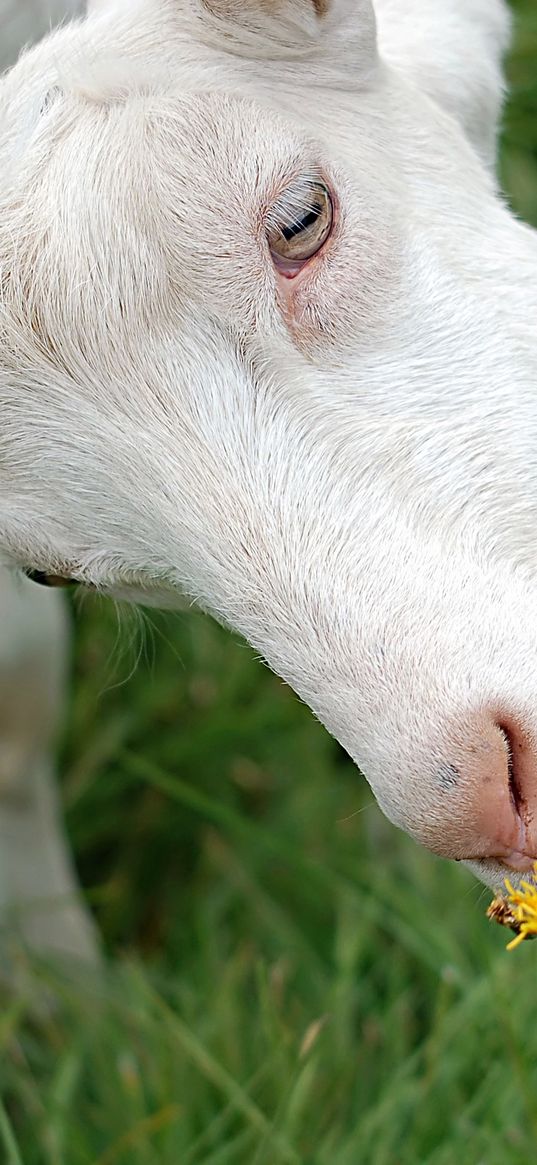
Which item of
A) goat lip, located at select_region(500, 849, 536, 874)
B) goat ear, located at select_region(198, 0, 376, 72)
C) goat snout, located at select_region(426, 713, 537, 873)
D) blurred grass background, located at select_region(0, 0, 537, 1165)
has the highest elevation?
goat ear, located at select_region(198, 0, 376, 72)

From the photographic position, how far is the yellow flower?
1227mm

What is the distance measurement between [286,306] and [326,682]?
37cm

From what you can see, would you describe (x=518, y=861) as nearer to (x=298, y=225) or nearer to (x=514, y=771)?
(x=514, y=771)

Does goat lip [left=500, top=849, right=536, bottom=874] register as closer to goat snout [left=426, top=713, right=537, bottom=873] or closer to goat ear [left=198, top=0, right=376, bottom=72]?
goat snout [left=426, top=713, right=537, bottom=873]

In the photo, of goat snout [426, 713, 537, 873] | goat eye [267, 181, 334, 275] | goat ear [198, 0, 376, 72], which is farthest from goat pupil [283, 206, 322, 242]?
goat snout [426, 713, 537, 873]

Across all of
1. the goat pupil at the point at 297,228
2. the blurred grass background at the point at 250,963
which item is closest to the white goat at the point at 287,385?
the goat pupil at the point at 297,228

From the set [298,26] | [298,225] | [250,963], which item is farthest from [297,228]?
[250,963]

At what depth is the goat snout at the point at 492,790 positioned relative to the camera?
1267mm

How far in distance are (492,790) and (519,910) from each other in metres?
0.10

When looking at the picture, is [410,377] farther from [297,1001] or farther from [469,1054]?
[297,1001]

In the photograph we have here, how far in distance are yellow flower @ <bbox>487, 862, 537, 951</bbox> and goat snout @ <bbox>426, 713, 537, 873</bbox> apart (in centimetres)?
3

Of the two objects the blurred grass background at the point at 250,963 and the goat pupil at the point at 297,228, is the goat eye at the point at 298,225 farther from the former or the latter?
the blurred grass background at the point at 250,963

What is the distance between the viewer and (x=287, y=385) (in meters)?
1.43

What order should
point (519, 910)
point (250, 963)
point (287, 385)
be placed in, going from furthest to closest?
1. point (250, 963)
2. point (287, 385)
3. point (519, 910)
